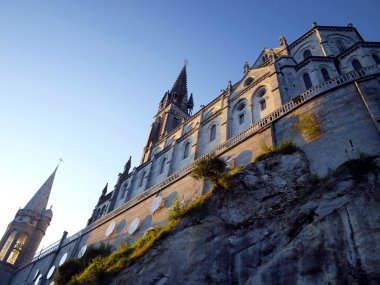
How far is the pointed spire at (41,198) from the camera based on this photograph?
47.5m

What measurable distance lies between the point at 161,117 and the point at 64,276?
33388mm

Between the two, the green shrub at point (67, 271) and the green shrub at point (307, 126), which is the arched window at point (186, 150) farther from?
the green shrub at point (307, 126)

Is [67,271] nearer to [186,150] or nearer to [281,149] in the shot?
[281,149]

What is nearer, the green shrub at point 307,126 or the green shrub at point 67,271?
the green shrub at point 307,126

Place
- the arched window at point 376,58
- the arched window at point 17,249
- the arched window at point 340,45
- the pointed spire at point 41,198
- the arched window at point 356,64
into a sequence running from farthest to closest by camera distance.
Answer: the pointed spire at point 41,198, the arched window at point 17,249, the arched window at point 340,45, the arched window at point 356,64, the arched window at point 376,58

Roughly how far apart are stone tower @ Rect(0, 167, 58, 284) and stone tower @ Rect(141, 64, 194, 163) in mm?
18088

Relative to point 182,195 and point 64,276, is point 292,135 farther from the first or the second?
point 64,276

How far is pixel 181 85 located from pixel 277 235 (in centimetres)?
5191

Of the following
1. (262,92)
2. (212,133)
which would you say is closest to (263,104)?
(262,92)

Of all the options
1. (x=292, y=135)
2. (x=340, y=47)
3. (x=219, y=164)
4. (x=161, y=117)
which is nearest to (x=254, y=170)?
(x=219, y=164)

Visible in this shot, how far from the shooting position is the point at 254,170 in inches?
696

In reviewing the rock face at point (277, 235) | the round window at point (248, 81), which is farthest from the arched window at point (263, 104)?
the rock face at point (277, 235)

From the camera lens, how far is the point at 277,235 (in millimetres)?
13078

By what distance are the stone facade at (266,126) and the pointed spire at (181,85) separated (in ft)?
59.3
